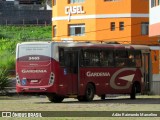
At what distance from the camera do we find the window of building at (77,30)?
2502 inches

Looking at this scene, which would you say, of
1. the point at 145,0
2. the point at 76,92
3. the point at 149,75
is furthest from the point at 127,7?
the point at 76,92

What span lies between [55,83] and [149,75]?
911 centimetres

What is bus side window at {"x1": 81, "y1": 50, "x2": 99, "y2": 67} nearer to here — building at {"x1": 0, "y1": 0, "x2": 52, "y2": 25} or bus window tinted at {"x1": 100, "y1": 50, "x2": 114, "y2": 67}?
bus window tinted at {"x1": 100, "y1": 50, "x2": 114, "y2": 67}

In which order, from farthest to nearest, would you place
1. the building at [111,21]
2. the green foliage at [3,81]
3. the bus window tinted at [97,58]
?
the building at [111,21]
the green foliage at [3,81]
the bus window tinted at [97,58]

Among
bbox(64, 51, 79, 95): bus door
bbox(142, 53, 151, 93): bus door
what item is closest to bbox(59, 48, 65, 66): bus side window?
bbox(64, 51, 79, 95): bus door

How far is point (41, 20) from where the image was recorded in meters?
102

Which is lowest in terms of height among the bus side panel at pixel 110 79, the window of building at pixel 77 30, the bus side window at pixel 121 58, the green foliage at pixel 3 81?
the green foliage at pixel 3 81

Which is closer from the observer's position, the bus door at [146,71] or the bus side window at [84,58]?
the bus side window at [84,58]

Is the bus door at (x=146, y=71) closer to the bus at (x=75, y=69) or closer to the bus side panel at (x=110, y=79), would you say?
the bus side panel at (x=110, y=79)

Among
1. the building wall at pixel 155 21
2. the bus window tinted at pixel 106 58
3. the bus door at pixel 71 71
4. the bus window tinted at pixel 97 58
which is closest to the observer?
the bus door at pixel 71 71

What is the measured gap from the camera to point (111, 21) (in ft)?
202

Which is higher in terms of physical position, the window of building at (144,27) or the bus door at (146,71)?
the window of building at (144,27)

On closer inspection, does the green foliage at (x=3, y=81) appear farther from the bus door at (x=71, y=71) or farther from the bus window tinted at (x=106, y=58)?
the bus door at (x=71, y=71)

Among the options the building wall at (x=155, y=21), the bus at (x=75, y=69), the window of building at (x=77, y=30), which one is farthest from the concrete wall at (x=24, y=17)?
the bus at (x=75, y=69)
